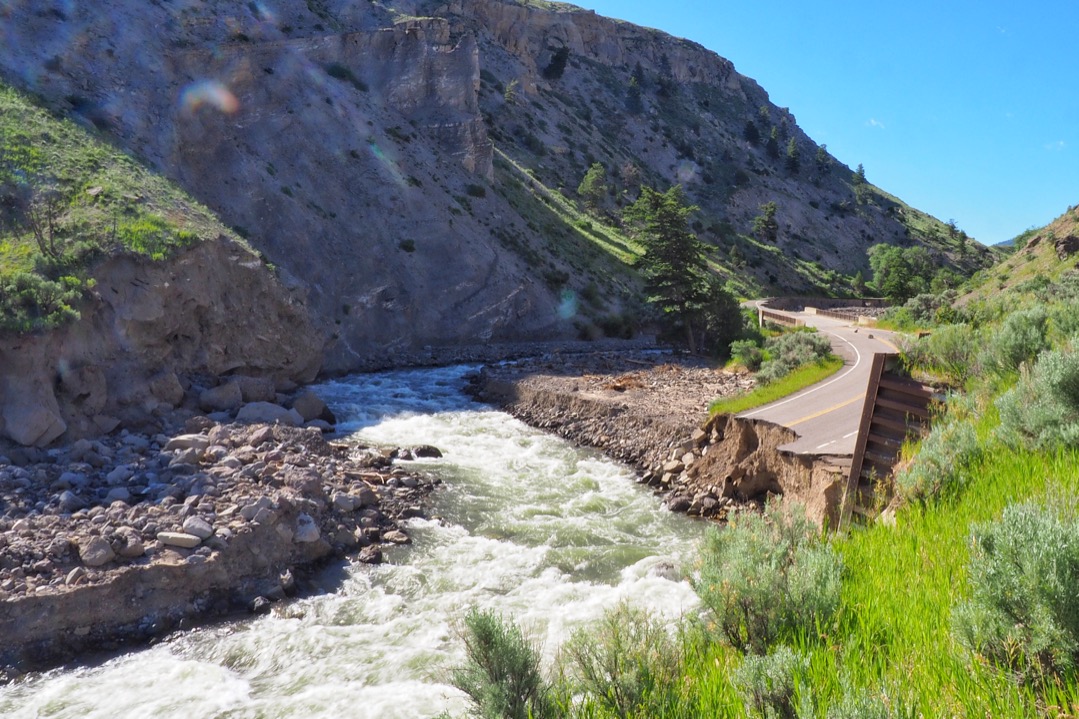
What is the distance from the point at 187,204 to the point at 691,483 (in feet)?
75.5

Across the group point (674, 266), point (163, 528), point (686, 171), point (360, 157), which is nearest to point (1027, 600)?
point (163, 528)

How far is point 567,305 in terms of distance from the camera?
158 ft

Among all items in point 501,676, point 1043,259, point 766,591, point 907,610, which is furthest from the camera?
point 1043,259

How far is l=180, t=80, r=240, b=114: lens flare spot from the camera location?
120ft

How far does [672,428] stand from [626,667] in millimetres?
15001

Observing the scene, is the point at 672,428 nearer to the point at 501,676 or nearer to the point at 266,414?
the point at 266,414

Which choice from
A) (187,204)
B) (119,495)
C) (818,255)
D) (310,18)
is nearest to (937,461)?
(119,495)

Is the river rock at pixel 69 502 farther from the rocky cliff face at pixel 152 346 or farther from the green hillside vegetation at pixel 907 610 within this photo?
the green hillside vegetation at pixel 907 610

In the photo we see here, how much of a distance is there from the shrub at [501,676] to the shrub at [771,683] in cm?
133

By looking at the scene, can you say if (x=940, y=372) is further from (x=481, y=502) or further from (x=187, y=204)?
(x=187, y=204)

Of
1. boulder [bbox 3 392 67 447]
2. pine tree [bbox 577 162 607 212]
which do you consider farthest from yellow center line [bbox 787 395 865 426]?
pine tree [bbox 577 162 607 212]

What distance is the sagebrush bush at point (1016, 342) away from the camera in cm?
860

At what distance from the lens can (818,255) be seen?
326ft

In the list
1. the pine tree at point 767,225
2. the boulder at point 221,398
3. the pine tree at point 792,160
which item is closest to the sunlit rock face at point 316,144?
the boulder at point 221,398
